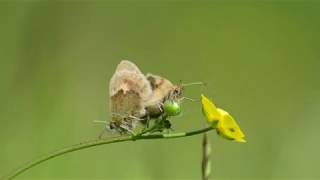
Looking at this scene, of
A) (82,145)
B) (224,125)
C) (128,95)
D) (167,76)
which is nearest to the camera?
(82,145)

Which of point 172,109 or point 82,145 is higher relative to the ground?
point 172,109

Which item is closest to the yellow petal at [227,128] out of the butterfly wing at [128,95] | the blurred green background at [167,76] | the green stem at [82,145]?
the green stem at [82,145]

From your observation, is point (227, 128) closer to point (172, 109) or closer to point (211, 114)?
point (211, 114)

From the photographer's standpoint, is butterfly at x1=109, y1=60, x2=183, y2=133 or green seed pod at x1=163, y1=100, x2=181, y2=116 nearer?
green seed pod at x1=163, y1=100, x2=181, y2=116

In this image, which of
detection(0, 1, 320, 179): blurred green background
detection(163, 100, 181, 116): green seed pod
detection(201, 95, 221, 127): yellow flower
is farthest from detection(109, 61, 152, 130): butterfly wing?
detection(0, 1, 320, 179): blurred green background

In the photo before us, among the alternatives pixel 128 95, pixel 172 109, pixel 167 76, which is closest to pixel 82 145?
pixel 172 109

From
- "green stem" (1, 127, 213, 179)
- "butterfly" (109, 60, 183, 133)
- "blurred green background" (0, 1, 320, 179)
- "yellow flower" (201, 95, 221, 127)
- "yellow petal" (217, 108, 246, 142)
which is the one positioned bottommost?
"green stem" (1, 127, 213, 179)

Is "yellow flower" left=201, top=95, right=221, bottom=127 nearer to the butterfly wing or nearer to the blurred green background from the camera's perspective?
the butterfly wing
